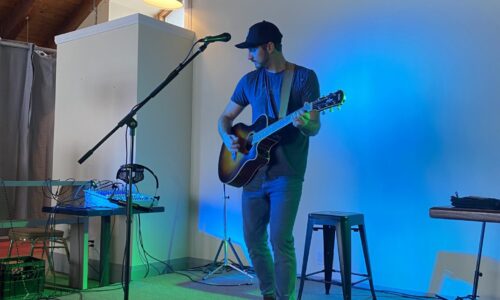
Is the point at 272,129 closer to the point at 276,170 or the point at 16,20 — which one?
the point at 276,170

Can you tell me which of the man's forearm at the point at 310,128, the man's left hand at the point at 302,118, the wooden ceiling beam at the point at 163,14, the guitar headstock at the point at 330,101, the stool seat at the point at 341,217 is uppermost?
the wooden ceiling beam at the point at 163,14

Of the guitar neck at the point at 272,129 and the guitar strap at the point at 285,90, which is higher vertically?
the guitar strap at the point at 285,90

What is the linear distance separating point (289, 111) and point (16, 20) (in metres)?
4.76

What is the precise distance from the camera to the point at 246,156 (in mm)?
2295

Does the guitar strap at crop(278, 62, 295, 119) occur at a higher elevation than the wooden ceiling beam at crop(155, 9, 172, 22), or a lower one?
lower

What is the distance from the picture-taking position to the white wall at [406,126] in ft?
9.73

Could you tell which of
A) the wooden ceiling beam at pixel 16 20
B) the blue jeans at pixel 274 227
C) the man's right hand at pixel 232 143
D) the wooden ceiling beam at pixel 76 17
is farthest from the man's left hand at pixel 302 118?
the wooden ceiling beam at pixel 76 17

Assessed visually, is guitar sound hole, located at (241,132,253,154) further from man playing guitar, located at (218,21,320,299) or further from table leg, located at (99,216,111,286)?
table leg, located at (99,216,111,286)

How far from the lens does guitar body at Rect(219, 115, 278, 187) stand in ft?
7.27

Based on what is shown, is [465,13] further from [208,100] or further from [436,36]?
[208,100]

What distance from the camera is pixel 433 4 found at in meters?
3.15

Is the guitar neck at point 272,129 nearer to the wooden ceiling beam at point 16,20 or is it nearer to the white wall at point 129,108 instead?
the white wall at point 129,108

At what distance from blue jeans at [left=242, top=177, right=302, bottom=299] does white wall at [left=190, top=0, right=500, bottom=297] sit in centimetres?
131

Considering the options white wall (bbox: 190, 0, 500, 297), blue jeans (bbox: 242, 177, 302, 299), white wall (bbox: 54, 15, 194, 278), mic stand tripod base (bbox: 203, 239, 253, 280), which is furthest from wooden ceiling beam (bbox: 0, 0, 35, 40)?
blue jeans (bbox: 242, 177, 302, 299)
